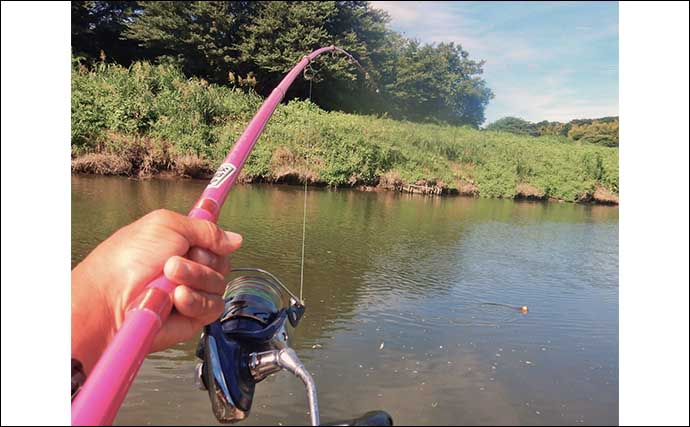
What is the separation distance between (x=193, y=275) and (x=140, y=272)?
8cm

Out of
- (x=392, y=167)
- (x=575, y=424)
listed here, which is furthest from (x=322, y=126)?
(x=575, y=424)

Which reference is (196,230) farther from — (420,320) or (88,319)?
(420,320)

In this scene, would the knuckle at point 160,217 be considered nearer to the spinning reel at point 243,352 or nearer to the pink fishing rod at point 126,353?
the pink fishing rod at point 126,353

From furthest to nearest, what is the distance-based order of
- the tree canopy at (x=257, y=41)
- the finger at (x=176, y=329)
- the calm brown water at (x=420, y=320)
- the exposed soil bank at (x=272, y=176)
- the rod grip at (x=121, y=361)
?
the tree canopy at (x=257, y=41), the exposed soil bank at (x=272, y=176), the calm brown water at (x=420, y=320), the finger at (x=176, y=329), the rod grip at (x=121, y=361)

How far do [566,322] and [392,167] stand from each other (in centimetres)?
695

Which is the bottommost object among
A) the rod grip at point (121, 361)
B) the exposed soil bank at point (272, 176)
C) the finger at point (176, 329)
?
the finger at point (176, 329)

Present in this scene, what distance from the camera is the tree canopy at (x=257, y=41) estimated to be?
35.8 feet

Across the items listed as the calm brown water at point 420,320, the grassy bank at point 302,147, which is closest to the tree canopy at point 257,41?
the grassy bank at point 302,147

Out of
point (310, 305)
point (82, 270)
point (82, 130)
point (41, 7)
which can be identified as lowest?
point (310, 305)

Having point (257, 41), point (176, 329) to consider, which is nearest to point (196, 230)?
point (176, 329)

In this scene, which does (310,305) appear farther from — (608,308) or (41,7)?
(41,7)

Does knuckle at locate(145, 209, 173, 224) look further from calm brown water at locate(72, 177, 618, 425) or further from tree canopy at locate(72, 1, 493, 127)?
tree canopy at locate(72, 1, 493, 127)

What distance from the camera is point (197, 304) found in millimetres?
672

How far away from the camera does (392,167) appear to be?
9625 mm
